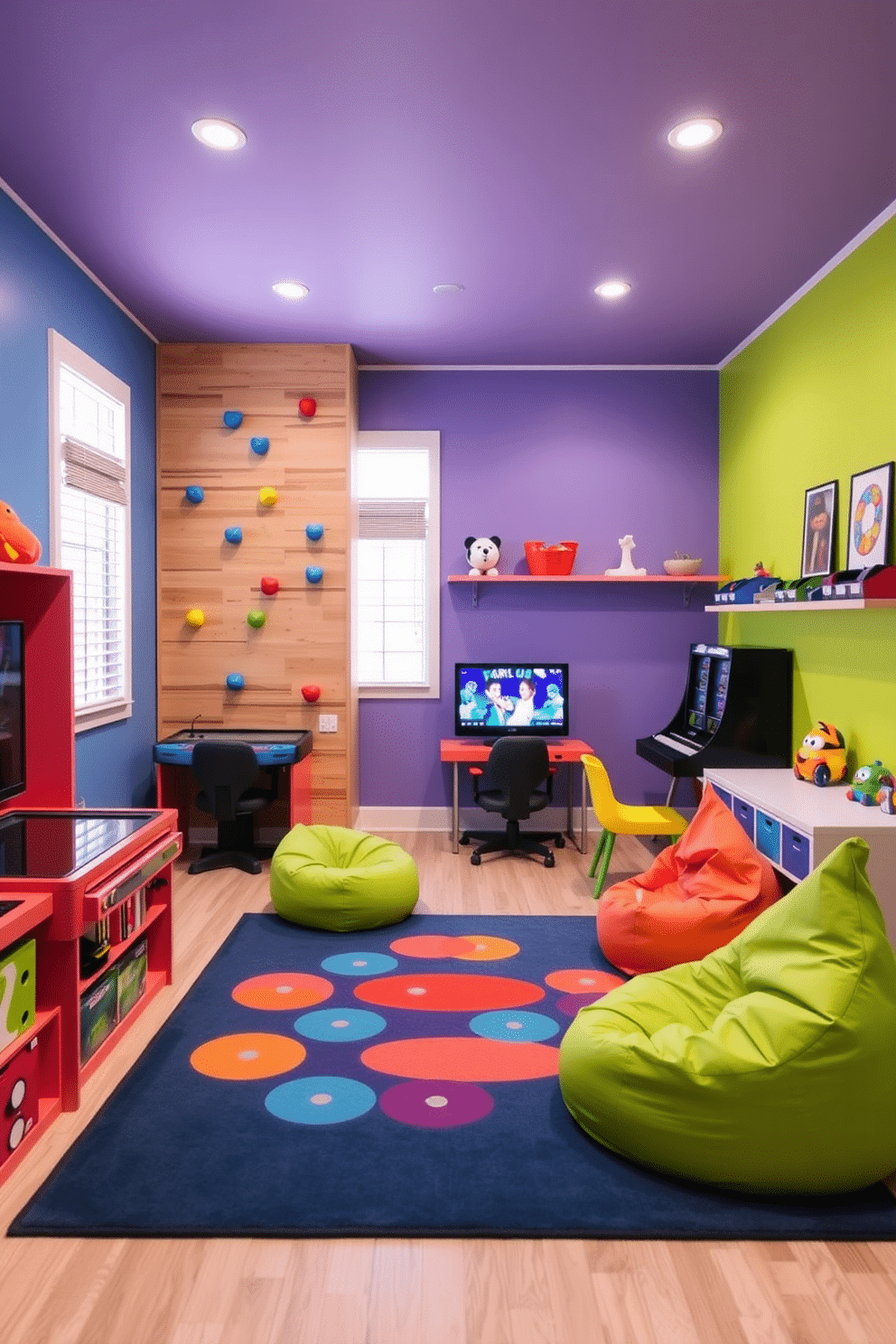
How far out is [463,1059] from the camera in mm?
2844

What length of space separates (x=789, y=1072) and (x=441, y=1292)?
2.81 feet

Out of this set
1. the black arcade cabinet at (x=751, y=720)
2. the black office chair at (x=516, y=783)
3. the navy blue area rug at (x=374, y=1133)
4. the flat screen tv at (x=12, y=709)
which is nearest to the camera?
the navy blue area rug at (x=374, y=1133)

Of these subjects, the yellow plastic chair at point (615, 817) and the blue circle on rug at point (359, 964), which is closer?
the blue circle on rug at point (359, 964)

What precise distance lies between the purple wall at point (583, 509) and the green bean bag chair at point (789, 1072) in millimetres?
3543

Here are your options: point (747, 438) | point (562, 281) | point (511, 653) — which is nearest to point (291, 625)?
point (511, 653)

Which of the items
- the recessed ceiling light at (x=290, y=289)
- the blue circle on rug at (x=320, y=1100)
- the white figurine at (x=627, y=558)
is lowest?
the blue circle on rug at (x=320, y=1100)

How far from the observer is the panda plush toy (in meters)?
5.64

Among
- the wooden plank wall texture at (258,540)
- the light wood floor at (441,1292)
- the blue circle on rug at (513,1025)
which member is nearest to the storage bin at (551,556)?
the wooden plank wall texture at (258,540)

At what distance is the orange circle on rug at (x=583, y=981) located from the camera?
338 cm

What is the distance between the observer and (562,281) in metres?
4.40

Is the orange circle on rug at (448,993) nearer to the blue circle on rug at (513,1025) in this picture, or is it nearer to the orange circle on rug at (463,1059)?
the blue circle on rug at (513,1025)

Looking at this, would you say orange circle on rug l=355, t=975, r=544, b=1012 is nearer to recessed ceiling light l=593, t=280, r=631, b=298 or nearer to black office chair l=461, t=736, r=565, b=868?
black office chair l=461, t=736, r=565, b=868

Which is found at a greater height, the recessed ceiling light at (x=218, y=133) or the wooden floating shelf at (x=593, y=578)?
the recessed ceiling light at (x=218, y=133)

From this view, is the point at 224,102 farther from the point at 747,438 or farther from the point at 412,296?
the point at 747,438
